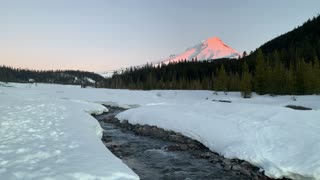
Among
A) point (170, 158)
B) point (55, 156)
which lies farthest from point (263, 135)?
point (55, 156)

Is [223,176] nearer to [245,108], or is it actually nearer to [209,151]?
[209,151]

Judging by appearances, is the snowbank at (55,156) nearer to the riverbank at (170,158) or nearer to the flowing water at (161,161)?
the flowing water at (161,161)

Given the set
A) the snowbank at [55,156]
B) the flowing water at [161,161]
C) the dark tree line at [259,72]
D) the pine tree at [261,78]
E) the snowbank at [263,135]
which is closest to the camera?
the snowbank at [55,156]

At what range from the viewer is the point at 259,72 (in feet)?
209

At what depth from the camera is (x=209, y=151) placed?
17688 millimetres

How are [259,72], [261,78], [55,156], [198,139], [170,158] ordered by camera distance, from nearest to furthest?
[55,156] → [170,158] → [198,139] → [261,78] → [259,72]

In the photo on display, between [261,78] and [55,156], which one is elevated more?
[261,78]

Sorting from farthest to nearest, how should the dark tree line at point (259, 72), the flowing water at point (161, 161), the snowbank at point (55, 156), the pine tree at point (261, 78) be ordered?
the pine tree at point (261, 78), the dark tree line at point (259, 72), the flowing water at point (161, 161), the snowbank at point (55, 156)

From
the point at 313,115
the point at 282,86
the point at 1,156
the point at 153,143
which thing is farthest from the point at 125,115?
the point at 282,86

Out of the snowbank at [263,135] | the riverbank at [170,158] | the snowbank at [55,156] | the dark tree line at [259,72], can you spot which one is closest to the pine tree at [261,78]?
the dark tree line at [259,72]

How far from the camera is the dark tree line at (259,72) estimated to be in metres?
60.7

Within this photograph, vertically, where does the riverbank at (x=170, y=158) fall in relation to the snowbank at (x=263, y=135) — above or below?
below

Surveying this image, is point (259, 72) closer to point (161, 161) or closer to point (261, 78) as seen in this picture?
point (261, 78)

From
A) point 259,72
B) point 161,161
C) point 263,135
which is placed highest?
point 259,72
